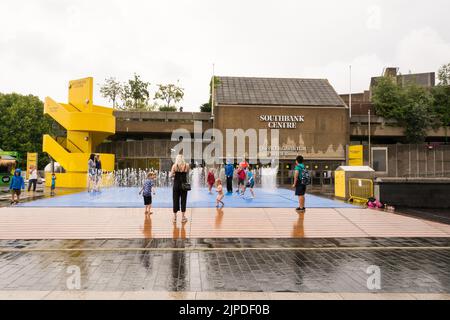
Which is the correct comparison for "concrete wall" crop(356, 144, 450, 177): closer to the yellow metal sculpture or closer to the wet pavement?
the yellow metal sculpture

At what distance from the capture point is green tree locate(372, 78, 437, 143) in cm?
4131

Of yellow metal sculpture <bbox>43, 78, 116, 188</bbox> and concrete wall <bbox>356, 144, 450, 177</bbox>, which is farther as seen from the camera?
concrete wall <bbox>356, 144, 450, 177</bbox>

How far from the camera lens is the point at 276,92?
41.3 m

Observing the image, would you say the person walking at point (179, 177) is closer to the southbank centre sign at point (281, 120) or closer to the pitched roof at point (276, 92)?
the pitched roof at point (276, 92)

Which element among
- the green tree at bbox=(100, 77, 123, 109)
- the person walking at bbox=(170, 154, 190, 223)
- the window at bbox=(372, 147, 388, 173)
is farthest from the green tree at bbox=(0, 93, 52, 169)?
the person walking at bbox=(170, 154, 190, 223)

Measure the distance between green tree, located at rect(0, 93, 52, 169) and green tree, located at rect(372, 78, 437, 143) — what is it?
153 ft

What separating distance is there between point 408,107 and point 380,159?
6.95 meters

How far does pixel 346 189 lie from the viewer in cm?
1744

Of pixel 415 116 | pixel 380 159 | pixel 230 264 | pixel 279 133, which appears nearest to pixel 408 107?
pixel 415 116

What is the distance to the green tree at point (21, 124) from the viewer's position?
51062 mm

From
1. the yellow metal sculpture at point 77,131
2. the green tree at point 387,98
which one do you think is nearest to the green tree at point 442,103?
the green tree at point 387,98

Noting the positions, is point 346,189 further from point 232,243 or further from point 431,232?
point 232,243

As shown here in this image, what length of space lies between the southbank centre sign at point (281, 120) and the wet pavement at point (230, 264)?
30.4 meters

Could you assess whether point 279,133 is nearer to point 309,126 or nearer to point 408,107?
point 309,126
